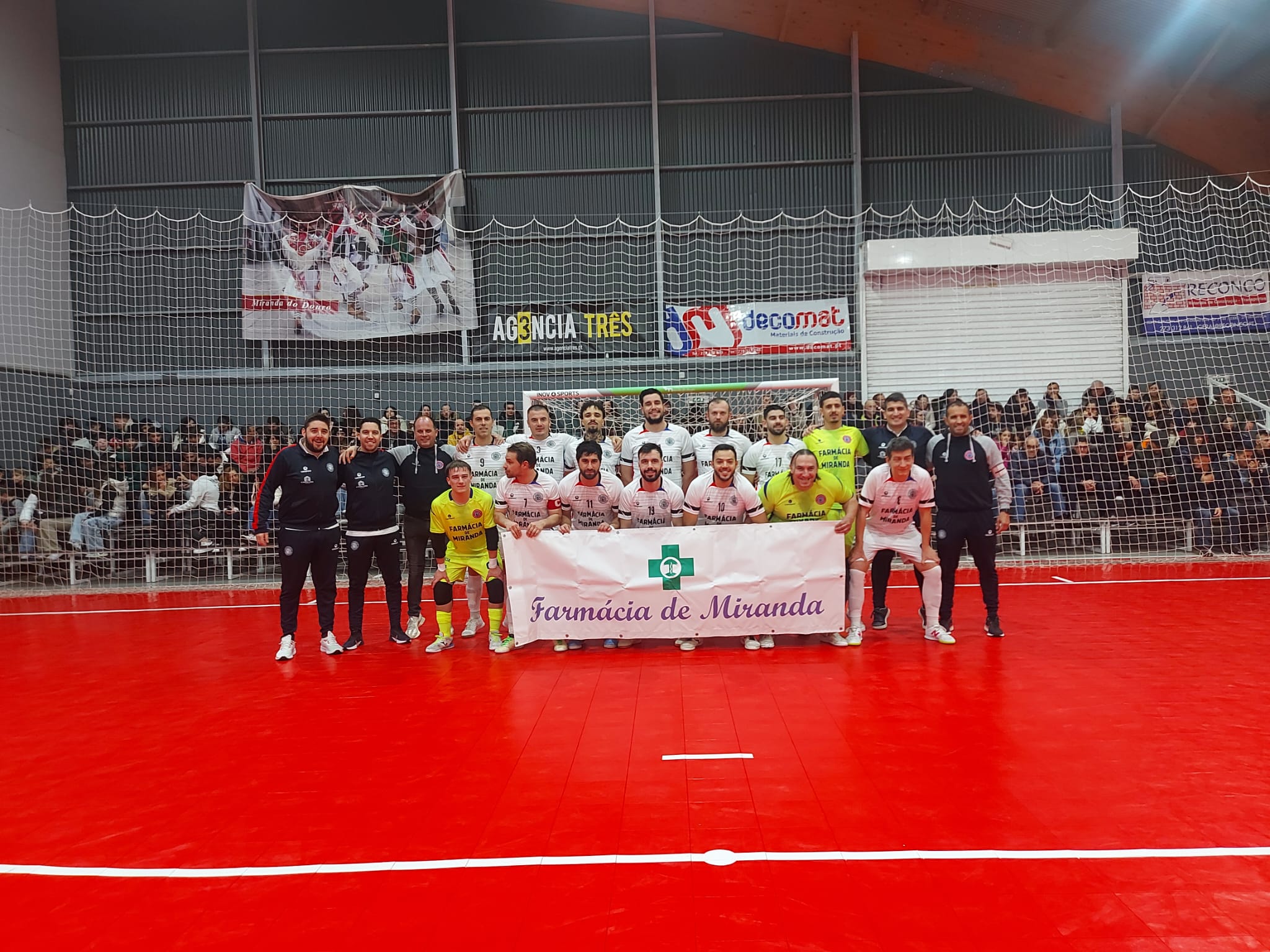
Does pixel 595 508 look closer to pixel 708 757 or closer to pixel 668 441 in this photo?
pixel 668 441

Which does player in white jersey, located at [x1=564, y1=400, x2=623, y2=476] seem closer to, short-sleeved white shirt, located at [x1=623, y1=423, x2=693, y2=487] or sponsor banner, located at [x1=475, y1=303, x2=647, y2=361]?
short-sleeved white shirt, located at [x1=623, y1=423, x2=693, y2=487]

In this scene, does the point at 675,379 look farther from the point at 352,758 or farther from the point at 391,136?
the point at 352,758

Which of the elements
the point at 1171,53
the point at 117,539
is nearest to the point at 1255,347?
the point at 1171,53

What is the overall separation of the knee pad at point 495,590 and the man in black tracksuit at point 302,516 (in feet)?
4.35

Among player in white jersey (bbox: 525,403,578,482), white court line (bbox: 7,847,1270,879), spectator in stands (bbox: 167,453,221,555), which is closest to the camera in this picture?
white court line (bbox: 7,847,1270,879)

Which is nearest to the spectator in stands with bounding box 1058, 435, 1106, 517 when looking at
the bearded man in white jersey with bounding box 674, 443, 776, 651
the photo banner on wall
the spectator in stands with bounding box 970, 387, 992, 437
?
the spectator in stands with bounding box 970, 387, 992, 437

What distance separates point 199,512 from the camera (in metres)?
11.8

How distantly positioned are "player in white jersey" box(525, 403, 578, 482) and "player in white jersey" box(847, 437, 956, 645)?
272 centimetres

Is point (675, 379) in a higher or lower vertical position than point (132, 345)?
lower

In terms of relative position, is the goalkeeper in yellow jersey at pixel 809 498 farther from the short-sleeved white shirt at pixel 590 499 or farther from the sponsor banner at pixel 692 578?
the short-sleeved white shirt at pixel 590 499

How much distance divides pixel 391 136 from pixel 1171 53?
1441cm

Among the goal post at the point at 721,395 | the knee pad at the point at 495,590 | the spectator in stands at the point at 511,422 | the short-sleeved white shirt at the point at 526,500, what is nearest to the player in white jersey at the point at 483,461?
the knee pad at the point at 495,590

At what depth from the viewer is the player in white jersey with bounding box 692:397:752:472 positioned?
7.60 meters

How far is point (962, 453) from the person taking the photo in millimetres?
6906
